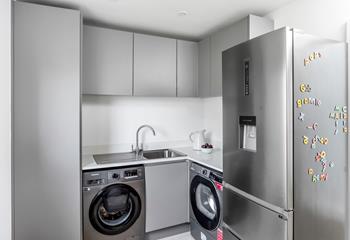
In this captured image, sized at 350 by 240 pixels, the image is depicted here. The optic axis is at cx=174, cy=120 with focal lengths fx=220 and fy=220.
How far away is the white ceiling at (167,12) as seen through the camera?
202 centimetres

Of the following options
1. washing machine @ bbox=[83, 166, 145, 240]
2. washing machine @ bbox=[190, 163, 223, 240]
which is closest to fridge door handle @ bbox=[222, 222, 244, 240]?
washing machine @ bbox=[190, 163, 223, 240]

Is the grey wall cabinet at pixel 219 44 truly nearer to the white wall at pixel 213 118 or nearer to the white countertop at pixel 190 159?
the white wall at pixel 213 118

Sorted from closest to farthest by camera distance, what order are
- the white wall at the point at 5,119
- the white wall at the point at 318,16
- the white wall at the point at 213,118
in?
the white wall at the point at 318,16 < the white wall at the point at 5,119 < the white wall at the point at 213,118

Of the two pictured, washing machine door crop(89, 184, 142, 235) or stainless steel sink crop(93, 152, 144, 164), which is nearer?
washing machine door crop(89, 184, 142, 235)

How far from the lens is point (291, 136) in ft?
4.12

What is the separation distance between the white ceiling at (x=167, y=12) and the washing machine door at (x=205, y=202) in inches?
66.2

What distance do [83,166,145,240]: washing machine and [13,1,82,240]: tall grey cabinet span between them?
4.3 inches

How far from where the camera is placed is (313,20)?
6.00 feet

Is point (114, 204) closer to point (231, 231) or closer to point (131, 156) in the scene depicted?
point (131, 156)

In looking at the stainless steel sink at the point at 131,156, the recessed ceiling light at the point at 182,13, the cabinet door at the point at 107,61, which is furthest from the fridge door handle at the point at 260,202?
the recessed ceiling light at the point at 182,13

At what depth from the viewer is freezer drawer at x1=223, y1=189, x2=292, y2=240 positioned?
51.3 inches

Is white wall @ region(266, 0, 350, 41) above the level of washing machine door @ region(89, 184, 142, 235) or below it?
above

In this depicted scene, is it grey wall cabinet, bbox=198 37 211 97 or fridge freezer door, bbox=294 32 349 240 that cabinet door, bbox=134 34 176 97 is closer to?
grey wall cabinet, bbox=198 37 211 97

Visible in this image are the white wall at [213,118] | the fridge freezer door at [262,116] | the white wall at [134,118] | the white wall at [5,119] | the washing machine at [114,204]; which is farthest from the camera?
the white wall at [213,118]
